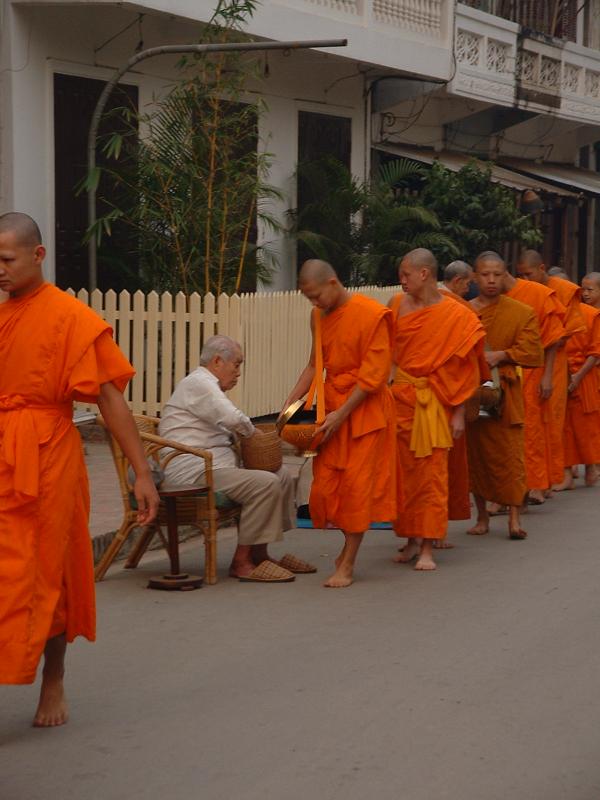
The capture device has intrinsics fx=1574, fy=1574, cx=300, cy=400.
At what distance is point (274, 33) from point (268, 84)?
1717 mm

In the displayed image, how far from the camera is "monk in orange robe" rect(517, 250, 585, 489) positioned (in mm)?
12086

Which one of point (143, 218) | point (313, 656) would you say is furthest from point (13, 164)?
point (313, 656)

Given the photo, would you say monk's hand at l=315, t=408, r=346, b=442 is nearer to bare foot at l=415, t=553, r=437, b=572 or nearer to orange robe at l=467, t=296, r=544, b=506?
bare foot at l=415, t=553, r=437, b=572

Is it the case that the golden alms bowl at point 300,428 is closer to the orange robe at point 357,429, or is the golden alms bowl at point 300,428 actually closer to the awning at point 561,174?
the orange robe at point 357,429

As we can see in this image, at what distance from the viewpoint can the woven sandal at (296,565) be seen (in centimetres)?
878

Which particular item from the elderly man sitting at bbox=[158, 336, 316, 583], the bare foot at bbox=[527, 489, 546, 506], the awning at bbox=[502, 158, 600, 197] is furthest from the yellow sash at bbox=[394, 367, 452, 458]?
the awning at bbox=[502, 158, 600, 197]

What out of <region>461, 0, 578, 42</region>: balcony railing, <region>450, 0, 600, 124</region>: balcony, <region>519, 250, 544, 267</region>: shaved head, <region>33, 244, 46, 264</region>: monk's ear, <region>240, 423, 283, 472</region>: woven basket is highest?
<region>461, 0, 578, 42</region>: balcony railing

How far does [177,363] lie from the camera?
14.1 meters

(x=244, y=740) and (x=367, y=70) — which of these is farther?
(x=367, y=70)


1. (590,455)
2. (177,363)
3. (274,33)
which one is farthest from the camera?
(274,33)

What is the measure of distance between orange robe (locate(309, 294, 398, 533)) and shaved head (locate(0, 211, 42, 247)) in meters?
3.27

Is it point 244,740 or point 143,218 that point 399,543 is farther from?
point 143,218

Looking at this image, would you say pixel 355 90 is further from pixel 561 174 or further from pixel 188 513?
pixel 188 513

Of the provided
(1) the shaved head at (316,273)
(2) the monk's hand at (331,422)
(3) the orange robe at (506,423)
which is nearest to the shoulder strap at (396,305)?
(1) the shaved head at (316,273)
